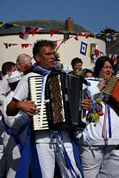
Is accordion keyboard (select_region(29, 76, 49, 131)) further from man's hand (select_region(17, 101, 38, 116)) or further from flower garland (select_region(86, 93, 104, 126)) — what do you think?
flower garland (select_region(86, 93, 104, 126))

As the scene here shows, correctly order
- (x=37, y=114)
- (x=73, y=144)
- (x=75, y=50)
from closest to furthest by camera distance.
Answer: (x=37, y=114) → (x=73, y=144) → (x=75, y=50)

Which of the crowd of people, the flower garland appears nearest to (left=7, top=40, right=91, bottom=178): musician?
the crowd of people

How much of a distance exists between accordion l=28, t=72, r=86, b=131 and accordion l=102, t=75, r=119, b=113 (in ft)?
1.61

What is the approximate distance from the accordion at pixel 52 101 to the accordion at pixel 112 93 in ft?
1.61

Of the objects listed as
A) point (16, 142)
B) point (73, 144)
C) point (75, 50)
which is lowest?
point (75, 50)

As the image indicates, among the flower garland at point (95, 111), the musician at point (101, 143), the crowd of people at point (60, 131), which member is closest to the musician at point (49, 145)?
the crowd of people at point (60, 131)

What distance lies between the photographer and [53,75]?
157 inches

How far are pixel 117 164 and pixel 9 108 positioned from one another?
1350 mm

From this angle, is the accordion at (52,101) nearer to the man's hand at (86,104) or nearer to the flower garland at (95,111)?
the man's hand at (86,104)

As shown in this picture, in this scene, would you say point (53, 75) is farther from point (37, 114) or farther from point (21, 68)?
point (21, 68)

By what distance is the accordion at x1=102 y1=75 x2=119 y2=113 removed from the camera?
4.28 metres

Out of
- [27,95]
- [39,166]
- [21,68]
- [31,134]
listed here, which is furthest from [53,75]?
[21,68]

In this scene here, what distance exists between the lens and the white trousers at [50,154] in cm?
411

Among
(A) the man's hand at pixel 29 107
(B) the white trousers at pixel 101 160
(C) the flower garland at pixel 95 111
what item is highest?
(A) the man's hand at pixel 29 107
